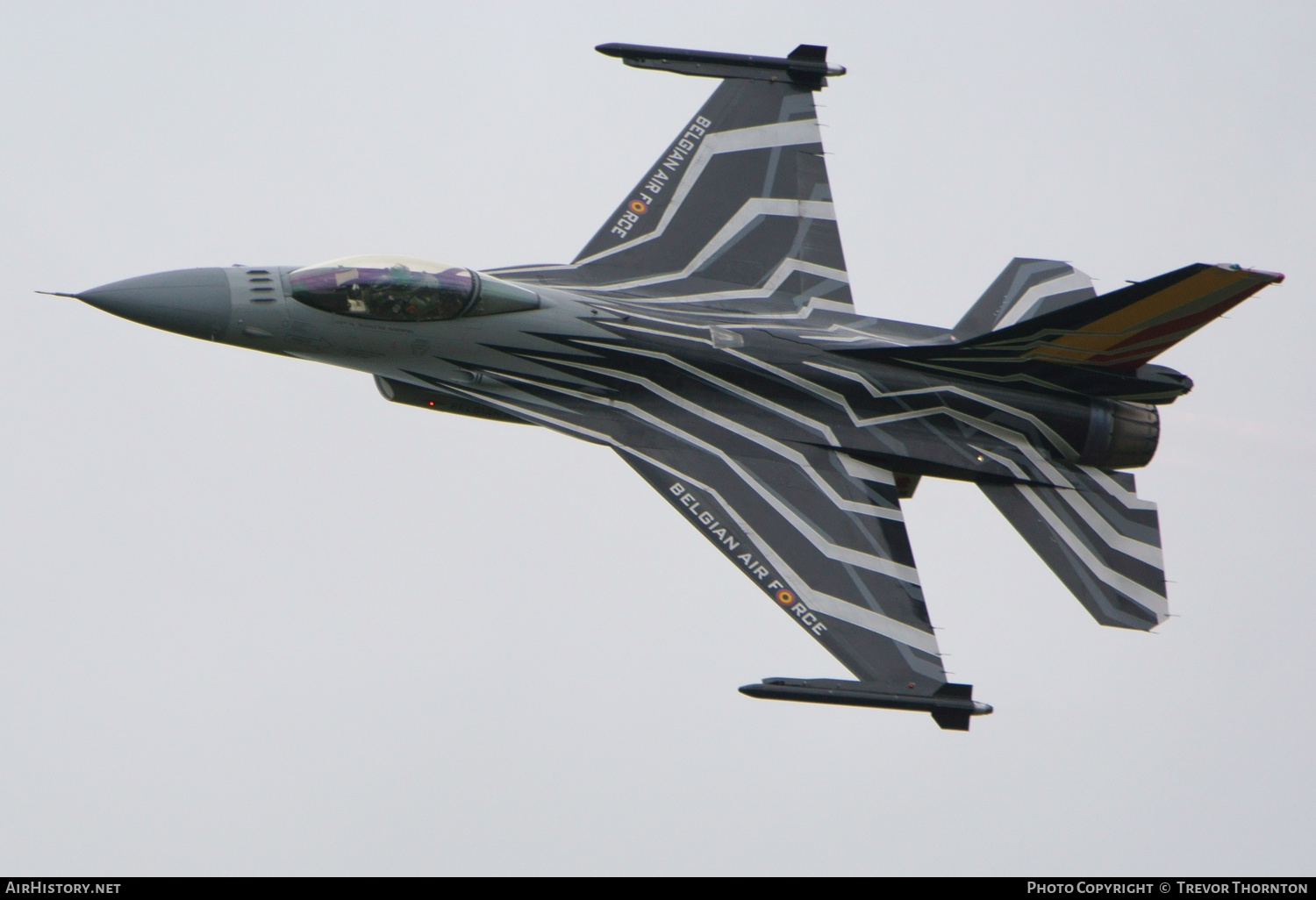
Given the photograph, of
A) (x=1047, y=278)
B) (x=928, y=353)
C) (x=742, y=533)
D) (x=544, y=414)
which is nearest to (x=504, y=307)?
(x=544, y=414)

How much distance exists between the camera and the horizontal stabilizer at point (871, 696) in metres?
17.3

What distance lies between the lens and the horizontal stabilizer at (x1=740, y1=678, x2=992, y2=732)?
17344mm

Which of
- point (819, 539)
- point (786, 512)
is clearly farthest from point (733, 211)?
point (819, 539)

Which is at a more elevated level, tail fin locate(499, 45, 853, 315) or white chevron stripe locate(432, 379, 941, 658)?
tail fin locate(499, 45, 853, 315)

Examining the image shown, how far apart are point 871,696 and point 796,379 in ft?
12.0

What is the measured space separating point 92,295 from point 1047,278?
36.0 feet

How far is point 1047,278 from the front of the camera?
1986 centimetres

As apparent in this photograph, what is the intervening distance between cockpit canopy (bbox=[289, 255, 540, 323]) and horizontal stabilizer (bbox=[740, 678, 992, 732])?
502 centimetres

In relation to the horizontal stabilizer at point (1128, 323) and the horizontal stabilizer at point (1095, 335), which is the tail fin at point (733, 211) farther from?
the horizontal stabilizer at point (1128, 323)

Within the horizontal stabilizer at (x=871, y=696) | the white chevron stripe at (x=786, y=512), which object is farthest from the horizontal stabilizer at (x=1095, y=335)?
the horizontal stabilizer at (x=871, y=696)

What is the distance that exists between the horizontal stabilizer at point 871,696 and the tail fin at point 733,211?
4472 millimetres

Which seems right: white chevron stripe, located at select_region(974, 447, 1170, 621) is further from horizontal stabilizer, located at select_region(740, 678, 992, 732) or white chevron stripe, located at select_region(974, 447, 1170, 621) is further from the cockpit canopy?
the cockpit canopy

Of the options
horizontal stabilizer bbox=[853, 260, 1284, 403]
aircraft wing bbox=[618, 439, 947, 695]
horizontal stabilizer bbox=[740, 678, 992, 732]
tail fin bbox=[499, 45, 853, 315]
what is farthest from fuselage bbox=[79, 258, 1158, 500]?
horizontal stabilizer bbox=[740, 678, 992, 732]

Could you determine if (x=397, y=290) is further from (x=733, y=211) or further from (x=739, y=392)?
(x=733, y=211)
